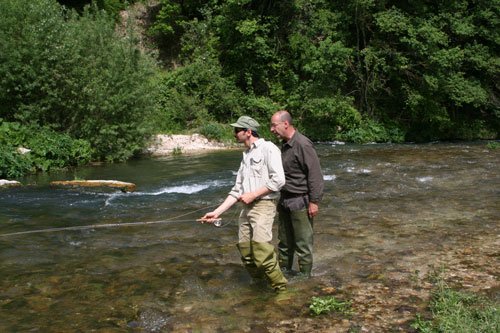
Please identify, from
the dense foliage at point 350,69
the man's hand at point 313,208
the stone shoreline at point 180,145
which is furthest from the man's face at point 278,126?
the dense foliage at point 350,69

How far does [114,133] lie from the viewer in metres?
17.8

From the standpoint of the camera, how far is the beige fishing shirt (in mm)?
5395

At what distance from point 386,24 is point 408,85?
11.6 ft

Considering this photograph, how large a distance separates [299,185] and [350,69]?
23.1 meters

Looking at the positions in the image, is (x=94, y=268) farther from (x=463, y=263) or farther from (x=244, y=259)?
(x=463, y=263)

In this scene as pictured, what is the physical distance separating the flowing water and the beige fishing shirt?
1254mm

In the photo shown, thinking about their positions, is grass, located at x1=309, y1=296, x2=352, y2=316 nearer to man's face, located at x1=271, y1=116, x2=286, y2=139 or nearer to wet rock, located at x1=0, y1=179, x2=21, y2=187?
man's face, located at x1=271, y1=116, x2=286, y2=139

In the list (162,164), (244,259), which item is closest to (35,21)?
(162,164)

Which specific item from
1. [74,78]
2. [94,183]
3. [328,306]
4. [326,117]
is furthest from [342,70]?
[328,306]

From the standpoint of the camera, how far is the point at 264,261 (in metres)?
5.46

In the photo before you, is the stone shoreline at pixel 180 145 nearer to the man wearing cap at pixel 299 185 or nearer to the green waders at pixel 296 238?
the green waders at pixel 296 238

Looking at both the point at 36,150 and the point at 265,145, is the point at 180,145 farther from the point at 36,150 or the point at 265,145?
the point at 265,145

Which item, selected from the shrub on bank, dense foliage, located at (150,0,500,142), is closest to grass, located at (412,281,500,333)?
the shrub on bank

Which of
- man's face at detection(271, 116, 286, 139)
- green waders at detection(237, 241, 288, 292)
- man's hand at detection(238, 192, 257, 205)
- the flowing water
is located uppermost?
man's face at detection(271, 116, 286, 139)
